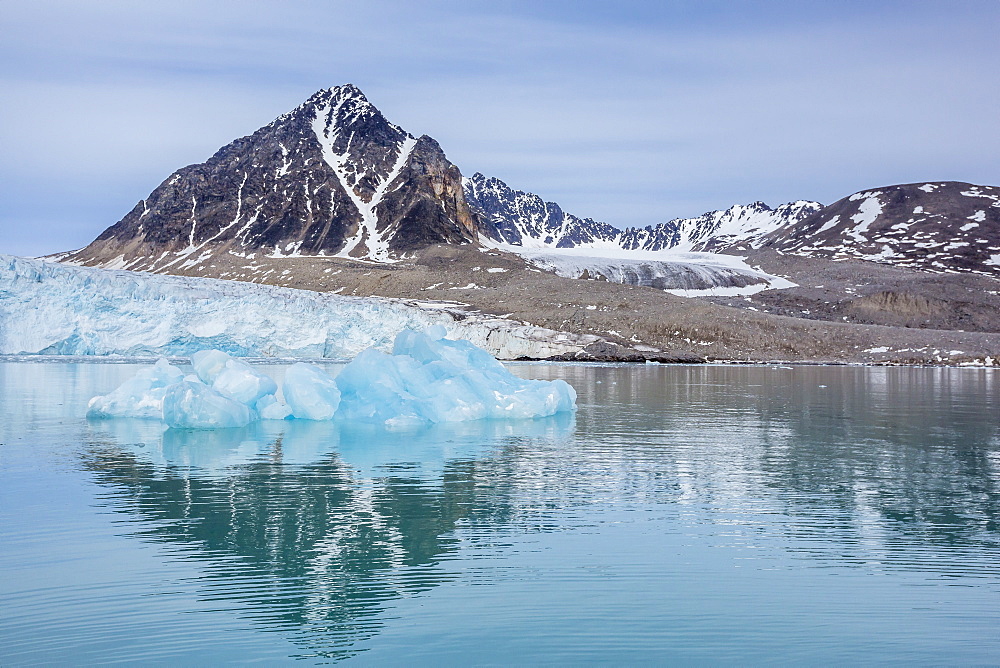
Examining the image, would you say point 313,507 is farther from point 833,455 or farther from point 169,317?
point 169,317

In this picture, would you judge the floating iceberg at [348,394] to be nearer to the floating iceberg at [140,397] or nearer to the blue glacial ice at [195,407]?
the floating iceberg at [140,397]

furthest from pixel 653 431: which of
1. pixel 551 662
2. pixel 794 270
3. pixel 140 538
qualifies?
pixel 794 270

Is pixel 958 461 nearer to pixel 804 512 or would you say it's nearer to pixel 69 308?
pixel 804 512

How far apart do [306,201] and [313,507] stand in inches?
4566

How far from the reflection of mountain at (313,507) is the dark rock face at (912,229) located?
109m

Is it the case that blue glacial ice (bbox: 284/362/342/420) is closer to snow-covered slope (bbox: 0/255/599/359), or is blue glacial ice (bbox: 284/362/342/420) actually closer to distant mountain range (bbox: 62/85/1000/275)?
snow-covered slope (bbox: 0/255/599/359)

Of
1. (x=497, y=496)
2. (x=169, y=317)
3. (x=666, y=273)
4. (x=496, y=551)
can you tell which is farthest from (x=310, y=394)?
(x=666, y=273)

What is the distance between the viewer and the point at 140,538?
25.4ft

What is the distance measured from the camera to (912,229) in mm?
131625

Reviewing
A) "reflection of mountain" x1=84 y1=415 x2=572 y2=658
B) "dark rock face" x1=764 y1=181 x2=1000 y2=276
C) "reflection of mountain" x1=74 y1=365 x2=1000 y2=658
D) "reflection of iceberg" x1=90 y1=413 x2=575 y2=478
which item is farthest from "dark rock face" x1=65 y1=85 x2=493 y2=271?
"reflection of mountain" x1=84 y1=415 x2=572 y2=658

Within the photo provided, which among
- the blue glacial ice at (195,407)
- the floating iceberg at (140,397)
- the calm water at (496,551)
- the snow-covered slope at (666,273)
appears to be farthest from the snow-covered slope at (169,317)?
the snow-covered slope at (666,273)

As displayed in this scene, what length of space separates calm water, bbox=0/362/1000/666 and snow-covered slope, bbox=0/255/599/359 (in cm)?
2882

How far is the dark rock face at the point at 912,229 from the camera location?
387ft

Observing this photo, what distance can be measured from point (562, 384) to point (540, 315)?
41.5 metres
